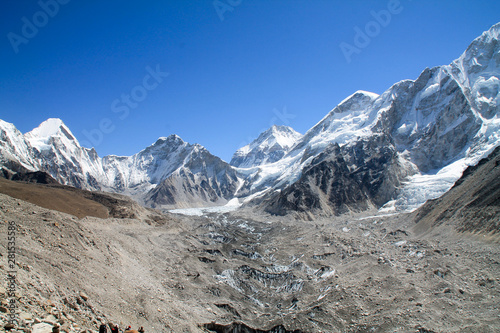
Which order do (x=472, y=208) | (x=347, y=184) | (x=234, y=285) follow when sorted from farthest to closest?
(x=347, y=184) → (x=472, y=208) → (x=234, y=285)

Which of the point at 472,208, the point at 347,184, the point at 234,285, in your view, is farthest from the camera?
the point at 347,184

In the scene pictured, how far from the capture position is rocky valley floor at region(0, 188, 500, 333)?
71.1 ft

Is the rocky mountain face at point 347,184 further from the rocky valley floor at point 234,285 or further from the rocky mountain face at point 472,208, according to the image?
the rocky valley floor at point 234,285

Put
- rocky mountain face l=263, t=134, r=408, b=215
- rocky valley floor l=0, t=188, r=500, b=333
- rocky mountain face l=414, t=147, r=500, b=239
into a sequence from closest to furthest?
rocky valley floor l=0, t=188, r=500, b=333 → rocky mountain face l=414, t=147, r=500, b=239 → rocky mountain face l=263, t=134, r=408, b=215

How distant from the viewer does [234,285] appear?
4591 centimetres

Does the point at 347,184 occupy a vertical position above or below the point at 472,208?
above

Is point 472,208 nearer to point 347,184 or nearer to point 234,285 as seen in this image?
point 234,285

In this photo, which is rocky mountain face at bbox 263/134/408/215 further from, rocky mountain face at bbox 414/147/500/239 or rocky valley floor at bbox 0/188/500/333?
rocky valley floor at bbox 0/188/500/333

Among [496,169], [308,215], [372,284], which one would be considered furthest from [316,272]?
[308,215]

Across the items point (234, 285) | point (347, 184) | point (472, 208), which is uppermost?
point (347, 184)

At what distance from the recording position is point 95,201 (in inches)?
3238

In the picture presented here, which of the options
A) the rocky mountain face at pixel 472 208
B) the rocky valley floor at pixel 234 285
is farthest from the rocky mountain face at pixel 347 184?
the rocky valley floor at pixel 234 285

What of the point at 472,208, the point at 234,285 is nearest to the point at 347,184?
the point at 472,208

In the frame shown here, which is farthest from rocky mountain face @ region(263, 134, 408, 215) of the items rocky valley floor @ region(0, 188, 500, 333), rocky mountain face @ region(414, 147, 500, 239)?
rocky valley floor @ region(0, 188, 500, 333)
